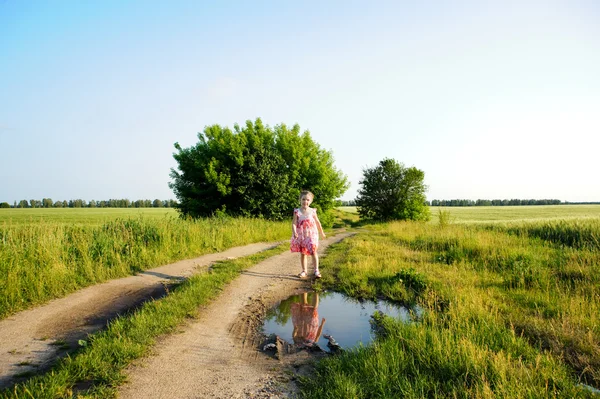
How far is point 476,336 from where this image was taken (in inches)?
178

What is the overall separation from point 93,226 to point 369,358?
11090mm

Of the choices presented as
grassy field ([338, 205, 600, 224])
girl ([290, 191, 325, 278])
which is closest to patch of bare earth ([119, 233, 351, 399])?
girl ([290, 191, 325, 278])

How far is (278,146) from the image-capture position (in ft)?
99.8

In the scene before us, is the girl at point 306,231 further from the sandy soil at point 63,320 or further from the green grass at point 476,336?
the sandy soil at point 63,320

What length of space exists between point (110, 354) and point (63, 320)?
99.4 inches

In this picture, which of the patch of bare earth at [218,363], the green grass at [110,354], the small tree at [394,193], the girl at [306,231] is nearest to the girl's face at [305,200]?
the girl at [306,231]

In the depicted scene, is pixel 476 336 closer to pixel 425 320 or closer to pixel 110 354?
pixel 425 320

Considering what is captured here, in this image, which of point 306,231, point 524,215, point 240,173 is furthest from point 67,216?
point 524,215

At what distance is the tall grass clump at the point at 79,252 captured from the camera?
22.7ft

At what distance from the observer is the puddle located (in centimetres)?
500

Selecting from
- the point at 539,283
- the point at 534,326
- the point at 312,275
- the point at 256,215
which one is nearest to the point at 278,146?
the point at 256,215

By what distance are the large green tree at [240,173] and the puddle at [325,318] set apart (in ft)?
56.3

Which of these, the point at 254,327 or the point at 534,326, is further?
the point at 254,327

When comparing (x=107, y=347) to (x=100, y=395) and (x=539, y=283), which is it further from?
(x=539, y=283)
